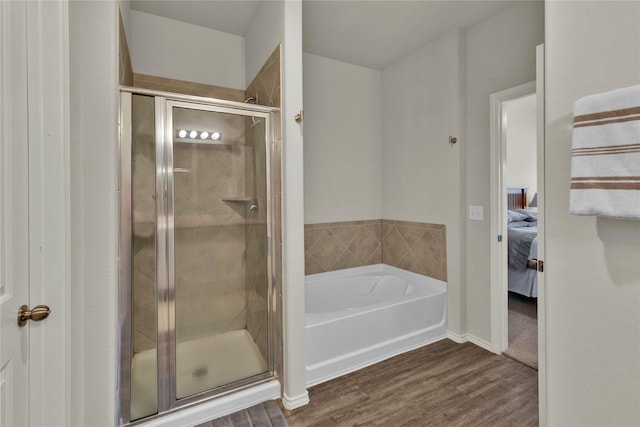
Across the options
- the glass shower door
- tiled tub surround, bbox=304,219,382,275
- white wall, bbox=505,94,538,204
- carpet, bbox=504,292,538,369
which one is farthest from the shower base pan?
white wall, bbox=505,94,538,204

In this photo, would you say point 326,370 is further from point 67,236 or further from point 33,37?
point 33,37

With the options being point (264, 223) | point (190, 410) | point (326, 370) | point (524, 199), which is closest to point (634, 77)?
point (264, 223)

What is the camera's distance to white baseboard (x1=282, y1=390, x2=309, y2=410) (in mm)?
1841

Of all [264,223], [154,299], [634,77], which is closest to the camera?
[634,77]

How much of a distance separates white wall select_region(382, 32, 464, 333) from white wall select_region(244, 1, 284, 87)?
5.09ft

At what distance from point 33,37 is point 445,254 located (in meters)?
2.90

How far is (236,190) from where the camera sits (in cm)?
208

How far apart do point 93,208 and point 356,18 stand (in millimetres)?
2307

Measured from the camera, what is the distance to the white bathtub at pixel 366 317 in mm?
2141

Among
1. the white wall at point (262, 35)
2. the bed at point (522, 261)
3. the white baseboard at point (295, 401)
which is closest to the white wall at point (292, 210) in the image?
the white baseboard at point (295, 401)

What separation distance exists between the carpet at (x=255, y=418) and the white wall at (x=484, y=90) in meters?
1.80

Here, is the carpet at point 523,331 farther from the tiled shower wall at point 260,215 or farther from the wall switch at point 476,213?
the tiled shower wall at point 260,215

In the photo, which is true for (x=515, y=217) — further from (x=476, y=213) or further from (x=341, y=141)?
(x=341, y=141)

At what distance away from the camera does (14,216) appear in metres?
0.93
